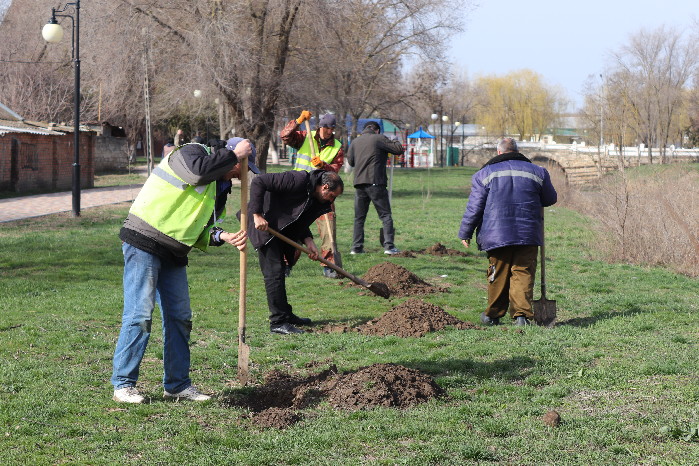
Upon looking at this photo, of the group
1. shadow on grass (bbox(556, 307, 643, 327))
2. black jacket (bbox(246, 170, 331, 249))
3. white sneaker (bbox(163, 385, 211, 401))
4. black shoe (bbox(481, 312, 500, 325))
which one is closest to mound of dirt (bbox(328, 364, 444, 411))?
white sneaker (bbox(163, 385, 211, 401))

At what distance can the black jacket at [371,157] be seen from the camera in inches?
531

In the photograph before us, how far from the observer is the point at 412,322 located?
26.5 feet

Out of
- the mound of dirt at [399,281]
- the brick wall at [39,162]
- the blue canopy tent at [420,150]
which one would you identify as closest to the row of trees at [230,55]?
the brick wall at [39,162]

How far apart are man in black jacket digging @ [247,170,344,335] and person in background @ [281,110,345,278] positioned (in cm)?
271

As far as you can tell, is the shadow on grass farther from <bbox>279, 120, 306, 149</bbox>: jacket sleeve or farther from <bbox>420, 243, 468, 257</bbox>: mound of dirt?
<bbox>420, 243, 468, 257</bbox>: mound of dirt

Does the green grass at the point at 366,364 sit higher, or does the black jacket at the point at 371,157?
the black jacket at the point at 371,157

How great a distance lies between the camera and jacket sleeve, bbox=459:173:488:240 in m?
8.47

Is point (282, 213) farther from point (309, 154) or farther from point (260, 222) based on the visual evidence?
point (309, 154)

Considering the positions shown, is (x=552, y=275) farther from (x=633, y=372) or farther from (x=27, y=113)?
(x=27, y=113)

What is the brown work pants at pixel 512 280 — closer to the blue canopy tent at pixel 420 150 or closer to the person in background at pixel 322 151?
the person in background at pixel 322 151

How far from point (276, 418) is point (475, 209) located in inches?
154

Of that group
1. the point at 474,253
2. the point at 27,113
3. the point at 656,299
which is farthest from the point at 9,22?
the point at 656,299

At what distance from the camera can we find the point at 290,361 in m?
7.02

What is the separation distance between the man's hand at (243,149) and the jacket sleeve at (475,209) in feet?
10.8
